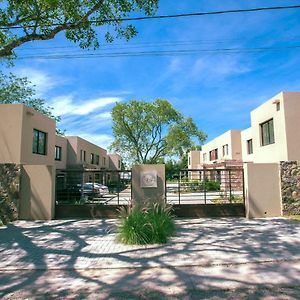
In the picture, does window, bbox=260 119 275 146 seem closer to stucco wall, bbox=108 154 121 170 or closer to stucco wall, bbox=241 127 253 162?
stucco wall, bbox=241 127 253 162

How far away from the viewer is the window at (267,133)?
18183 millimetres

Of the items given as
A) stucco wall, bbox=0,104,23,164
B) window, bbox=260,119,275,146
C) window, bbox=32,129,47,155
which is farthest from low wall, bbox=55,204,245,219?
window, bbox=260,119,275,146

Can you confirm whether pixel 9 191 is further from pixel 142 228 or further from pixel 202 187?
pixel 202 187

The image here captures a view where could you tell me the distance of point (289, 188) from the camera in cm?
1245

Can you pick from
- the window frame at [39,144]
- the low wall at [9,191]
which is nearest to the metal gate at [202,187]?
the low wall at [9,191]

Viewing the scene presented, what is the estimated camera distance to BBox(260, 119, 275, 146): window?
18183 millimetres

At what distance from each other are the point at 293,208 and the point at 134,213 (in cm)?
721

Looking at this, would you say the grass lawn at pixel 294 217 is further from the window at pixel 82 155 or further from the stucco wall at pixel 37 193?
the window at pixel 82 155

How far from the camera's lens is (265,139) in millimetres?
19328

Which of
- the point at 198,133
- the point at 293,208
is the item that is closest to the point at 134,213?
the point at 293,208

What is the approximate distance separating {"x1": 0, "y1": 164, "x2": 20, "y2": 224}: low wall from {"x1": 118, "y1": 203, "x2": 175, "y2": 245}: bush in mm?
5525

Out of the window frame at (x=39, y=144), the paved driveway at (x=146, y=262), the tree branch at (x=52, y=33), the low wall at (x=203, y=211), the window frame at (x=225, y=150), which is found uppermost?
the tree branch at (x=52, y=33)

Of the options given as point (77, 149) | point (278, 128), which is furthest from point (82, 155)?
point (278, 128)

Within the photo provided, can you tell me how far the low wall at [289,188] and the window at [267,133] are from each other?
18.1 feet
